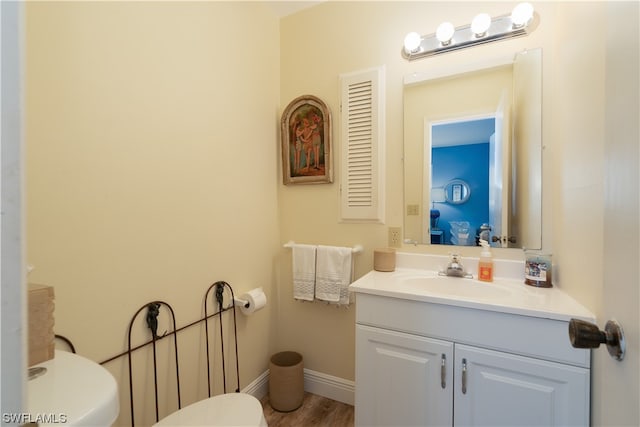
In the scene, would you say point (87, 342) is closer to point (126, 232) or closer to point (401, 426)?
point (126, 232)

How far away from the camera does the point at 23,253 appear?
0.99ft

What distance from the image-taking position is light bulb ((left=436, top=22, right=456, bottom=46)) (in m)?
1.45

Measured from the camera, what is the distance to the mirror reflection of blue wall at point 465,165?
1.47 m

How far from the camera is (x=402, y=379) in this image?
1222mm

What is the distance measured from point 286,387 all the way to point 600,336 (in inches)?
63.3

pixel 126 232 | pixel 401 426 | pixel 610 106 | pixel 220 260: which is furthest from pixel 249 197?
pixel 610 106

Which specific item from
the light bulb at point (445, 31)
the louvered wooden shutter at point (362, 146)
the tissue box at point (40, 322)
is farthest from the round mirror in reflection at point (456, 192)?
the tissue box at point (40, 322)

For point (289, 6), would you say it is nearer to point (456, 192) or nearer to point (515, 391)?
point (456, 192)

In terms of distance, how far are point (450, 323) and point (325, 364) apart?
3.34 ft

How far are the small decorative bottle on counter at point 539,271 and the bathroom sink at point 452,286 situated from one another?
0.12 m

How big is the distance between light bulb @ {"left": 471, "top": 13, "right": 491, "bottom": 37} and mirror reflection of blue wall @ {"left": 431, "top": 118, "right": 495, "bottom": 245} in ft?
1.40

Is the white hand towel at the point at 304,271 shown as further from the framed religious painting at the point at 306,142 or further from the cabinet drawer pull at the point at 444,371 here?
the cabinet drawer pull at the point at 444,371

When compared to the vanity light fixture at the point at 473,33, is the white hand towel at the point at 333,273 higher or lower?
lower

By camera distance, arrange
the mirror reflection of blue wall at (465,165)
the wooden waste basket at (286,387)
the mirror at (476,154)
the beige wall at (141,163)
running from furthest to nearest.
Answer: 1. the wooden waste basket at (286,387)
2. the mirror reflection of blue wall at (465,165)
3. the mirror at (476,154)
4. the beige wall at (141,163)
